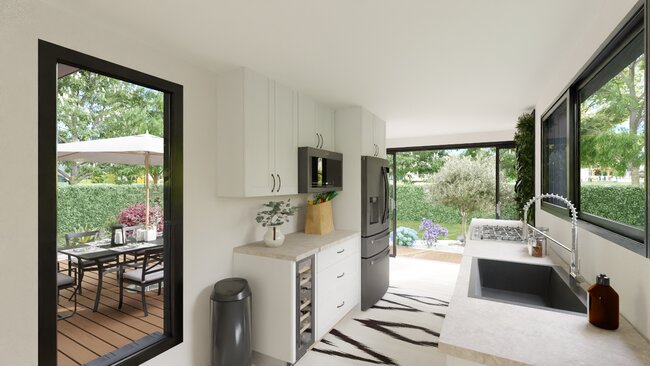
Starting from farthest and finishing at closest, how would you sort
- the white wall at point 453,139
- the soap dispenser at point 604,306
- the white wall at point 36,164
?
the white wall at point 453,139, the white wall at point 36,164, the soap dispenser at point 604,306

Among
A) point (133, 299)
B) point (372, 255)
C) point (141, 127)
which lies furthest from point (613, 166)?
point (133, 299)

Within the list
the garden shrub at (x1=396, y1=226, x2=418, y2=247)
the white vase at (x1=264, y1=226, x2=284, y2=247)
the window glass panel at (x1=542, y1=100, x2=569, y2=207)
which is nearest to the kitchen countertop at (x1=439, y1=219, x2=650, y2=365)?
the window glass panel at (x1=542, y1=100, x2=569, y2=207)

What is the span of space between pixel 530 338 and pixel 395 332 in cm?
209

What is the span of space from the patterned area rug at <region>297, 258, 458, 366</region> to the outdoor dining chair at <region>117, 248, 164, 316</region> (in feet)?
4.98

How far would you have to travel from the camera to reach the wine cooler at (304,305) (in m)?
2.34

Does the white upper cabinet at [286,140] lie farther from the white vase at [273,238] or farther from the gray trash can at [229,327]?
the gray trash can at [229,327]

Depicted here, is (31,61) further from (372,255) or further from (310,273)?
(372,255)

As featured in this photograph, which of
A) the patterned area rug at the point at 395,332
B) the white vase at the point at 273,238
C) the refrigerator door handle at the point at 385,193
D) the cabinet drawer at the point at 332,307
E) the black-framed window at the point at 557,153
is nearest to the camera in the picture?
the black-framed window at the point at 557,153

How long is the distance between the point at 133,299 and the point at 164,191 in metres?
1.29

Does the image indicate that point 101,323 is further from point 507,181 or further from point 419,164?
point 419,164

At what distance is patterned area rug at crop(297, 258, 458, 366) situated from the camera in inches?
A: 96.0

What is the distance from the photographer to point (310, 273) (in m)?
2.52

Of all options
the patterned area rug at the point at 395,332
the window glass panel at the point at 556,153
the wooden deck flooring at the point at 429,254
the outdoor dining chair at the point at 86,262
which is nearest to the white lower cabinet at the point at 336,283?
the patterned area rug at the point at 395,332

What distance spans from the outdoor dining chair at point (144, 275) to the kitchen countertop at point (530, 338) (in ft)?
8.09
